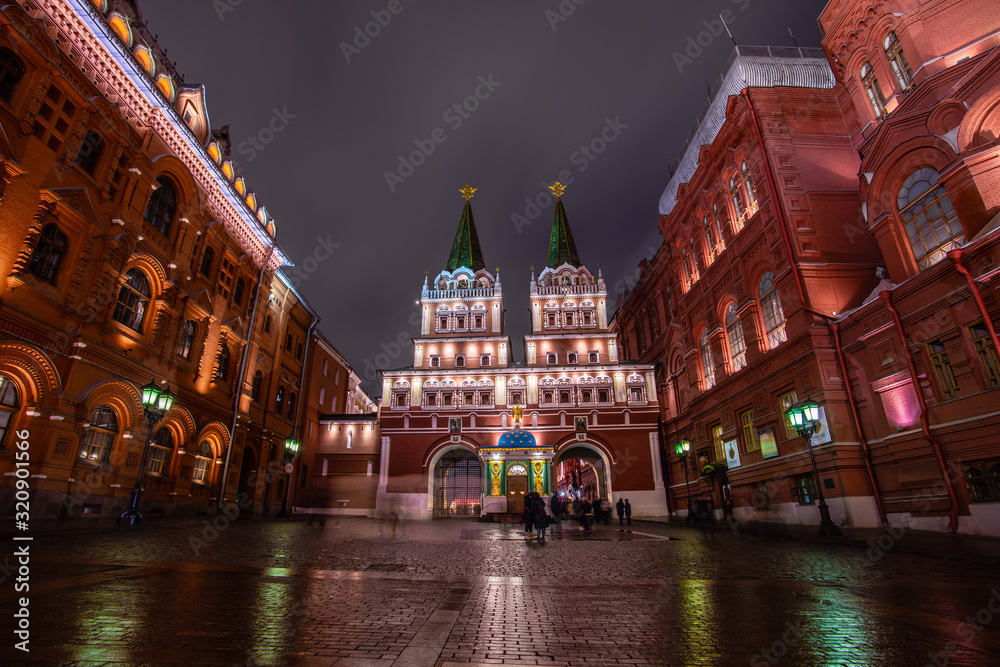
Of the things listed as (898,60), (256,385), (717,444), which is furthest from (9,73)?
(717,444)

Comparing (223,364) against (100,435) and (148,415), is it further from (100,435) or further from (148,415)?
(148,415)

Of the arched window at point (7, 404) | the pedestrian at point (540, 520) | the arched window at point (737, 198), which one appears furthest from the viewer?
the arched window at point (737, 198)

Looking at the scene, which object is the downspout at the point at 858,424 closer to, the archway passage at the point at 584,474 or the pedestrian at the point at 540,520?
the pedestrian at the point at 540,520

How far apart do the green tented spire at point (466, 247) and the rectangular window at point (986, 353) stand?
1436 inches

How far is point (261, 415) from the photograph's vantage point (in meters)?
27.8

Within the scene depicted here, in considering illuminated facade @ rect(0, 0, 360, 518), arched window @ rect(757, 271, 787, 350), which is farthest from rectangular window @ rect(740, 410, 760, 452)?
illuminated facade @ rect(0, 0, 360, 518)

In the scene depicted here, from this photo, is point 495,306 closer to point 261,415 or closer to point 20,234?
point 261,415

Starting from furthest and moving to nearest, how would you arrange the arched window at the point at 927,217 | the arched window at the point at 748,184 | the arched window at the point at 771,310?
the arched window at the point at 748,184, the arched window at the point at 771,310, the arched window at the point at 927,217

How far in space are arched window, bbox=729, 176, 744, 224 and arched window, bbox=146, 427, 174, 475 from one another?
2758 centimetres

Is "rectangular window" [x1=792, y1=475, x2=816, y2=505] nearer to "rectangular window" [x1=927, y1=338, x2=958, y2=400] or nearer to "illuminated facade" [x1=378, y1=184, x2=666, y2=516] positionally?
"rectangular window" [x1=927, y1=338, x2=958, y2=400]

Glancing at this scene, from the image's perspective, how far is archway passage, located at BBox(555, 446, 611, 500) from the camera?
3634 centimetres

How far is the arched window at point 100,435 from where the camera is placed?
15.6m

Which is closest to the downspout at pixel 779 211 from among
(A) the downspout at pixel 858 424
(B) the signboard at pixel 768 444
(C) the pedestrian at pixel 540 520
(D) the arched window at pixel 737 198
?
(A) the downspout at pixel 858 424

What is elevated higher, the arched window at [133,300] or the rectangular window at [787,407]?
the arched window at [133,300]
